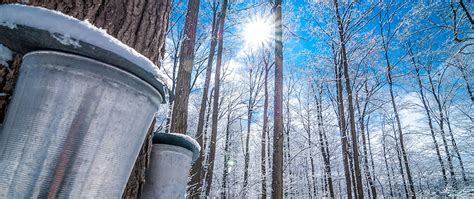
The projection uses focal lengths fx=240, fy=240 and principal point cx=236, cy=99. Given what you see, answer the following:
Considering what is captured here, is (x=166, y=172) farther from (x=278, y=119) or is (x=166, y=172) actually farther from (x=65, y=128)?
(x=278, y=119)

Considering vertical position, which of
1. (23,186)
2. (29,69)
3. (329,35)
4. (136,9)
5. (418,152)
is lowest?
(23,186)

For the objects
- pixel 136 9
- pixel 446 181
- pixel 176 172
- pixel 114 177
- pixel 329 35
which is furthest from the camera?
pixel 446 181

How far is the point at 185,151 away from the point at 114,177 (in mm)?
601

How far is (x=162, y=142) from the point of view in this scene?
126 cm

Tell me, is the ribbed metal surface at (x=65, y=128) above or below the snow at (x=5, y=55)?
below

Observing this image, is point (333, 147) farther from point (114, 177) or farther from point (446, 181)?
point (114, 177)

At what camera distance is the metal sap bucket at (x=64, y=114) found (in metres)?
0.60

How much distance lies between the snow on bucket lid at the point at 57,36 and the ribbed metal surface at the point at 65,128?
0.03 m

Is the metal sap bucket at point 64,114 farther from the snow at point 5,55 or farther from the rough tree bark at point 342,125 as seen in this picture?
the rough tree bark at point 342,125

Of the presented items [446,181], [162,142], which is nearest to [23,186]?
[162,142]

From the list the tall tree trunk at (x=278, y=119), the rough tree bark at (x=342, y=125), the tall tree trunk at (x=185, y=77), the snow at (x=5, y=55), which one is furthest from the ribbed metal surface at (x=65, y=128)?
the rough tree bark at (x=342, y=125)

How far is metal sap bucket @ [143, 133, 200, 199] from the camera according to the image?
47.4 inches

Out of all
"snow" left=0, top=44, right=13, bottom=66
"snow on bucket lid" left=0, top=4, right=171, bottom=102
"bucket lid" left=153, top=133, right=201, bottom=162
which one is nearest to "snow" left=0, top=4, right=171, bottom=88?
"snow on bucket lid" left=0, top=4, right=171, bottom=102

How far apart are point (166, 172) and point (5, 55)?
31.1 inches
